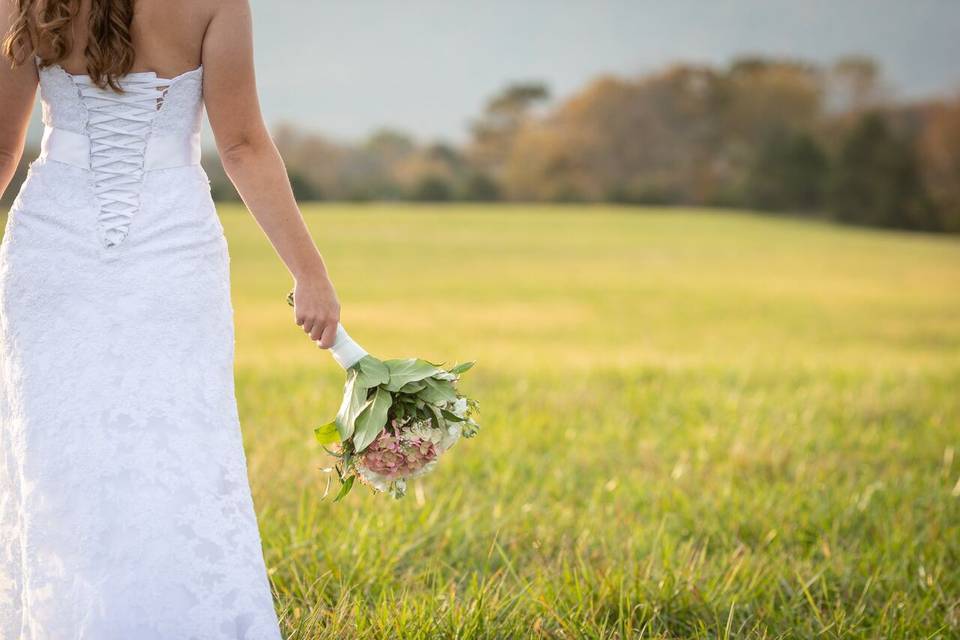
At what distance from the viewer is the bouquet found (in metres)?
2.16

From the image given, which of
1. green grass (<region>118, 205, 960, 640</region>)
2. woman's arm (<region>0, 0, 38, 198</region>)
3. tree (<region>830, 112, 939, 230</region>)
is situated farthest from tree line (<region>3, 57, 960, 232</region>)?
woman's arm (<region>0, 0, 38, 198</region>)

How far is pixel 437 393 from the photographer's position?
219cm

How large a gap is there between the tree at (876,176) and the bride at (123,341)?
43.8 metres

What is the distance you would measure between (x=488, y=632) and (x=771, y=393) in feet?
16.1

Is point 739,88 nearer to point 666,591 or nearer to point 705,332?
point 705,332

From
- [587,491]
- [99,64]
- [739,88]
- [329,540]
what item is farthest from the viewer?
[739,88]

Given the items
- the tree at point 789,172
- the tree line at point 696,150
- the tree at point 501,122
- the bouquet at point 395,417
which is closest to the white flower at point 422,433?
the bouquet at point 395,417

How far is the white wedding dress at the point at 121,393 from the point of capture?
1857mm

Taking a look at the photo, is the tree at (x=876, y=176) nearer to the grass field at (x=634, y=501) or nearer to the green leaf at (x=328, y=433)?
the grass field at (x=634, y=501)

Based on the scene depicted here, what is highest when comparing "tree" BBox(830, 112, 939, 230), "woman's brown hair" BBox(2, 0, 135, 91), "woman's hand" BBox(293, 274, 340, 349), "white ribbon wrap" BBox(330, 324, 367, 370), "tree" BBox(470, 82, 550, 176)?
"tree" BBox(470, 82, 550, 176)

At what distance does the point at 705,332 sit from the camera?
13758 millimetres

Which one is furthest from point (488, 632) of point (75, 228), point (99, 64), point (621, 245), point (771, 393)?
point (621, 245)

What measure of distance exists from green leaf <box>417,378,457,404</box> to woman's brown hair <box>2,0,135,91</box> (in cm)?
96

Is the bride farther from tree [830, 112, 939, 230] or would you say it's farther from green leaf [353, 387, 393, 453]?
tree [830, 112, 939, 230]
